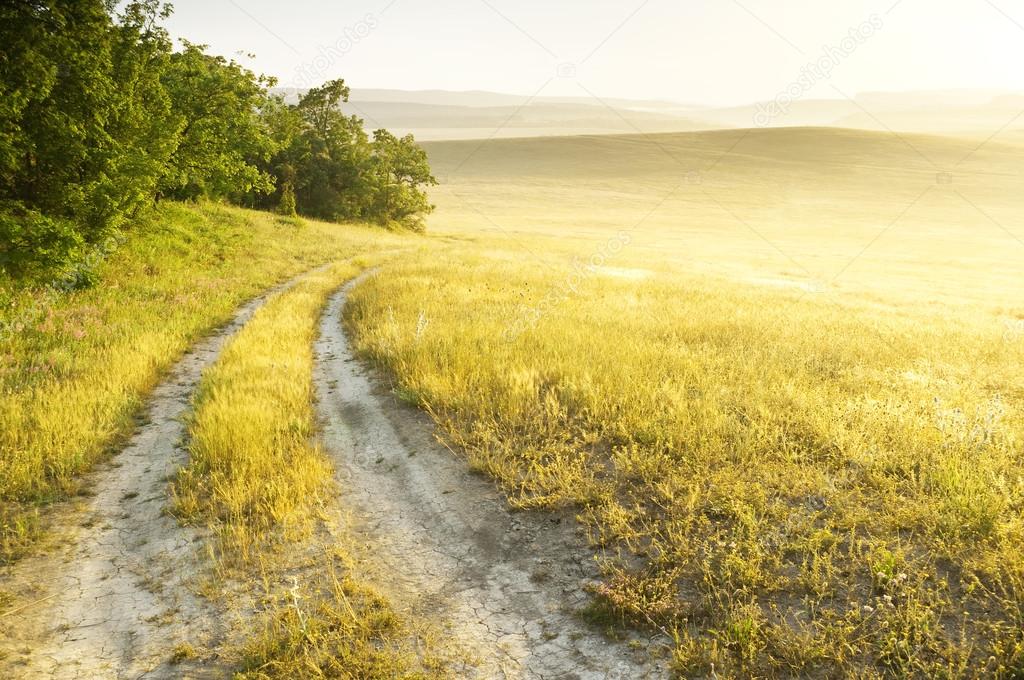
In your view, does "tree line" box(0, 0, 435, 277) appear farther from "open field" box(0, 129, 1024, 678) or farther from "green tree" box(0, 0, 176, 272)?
"open field" box(0, 129, 1024, 678)

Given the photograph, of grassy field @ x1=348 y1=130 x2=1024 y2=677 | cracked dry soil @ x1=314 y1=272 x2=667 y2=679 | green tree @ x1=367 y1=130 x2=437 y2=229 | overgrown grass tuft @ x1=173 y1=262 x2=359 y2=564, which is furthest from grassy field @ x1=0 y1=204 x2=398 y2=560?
green tree @ x1=367 y1=130 x2=437 y2=229

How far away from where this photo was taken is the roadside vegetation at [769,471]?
389 cm

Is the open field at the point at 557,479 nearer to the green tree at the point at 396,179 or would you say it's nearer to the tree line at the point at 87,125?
the tree line at the point at 87,125

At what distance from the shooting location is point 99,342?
431 inches

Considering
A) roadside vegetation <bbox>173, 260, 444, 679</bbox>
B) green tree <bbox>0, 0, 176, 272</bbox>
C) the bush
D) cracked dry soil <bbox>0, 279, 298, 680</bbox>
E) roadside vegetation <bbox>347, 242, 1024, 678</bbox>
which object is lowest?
cracked dry soil <bbox>0, 279, 298, 680</bbox>

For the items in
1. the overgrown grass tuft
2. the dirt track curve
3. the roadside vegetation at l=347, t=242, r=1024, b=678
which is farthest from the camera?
the overgrown grass tuft

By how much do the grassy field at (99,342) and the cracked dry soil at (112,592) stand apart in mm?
419

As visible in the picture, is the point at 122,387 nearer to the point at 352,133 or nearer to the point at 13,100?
the point at 13,100

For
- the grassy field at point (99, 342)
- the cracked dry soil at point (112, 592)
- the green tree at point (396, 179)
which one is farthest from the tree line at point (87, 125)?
the green tree at point (396, 179)

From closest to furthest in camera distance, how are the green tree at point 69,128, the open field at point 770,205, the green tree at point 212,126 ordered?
1. the green tree at point 69,128
2. the green tree at point 212,126
3. the open field at point 770,205

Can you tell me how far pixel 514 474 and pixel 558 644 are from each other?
7.29ft

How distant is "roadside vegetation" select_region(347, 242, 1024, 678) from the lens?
389 cm

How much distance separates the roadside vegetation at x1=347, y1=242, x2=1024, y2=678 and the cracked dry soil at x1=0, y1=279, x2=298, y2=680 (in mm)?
2979

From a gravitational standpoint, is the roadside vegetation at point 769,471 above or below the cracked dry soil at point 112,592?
above
